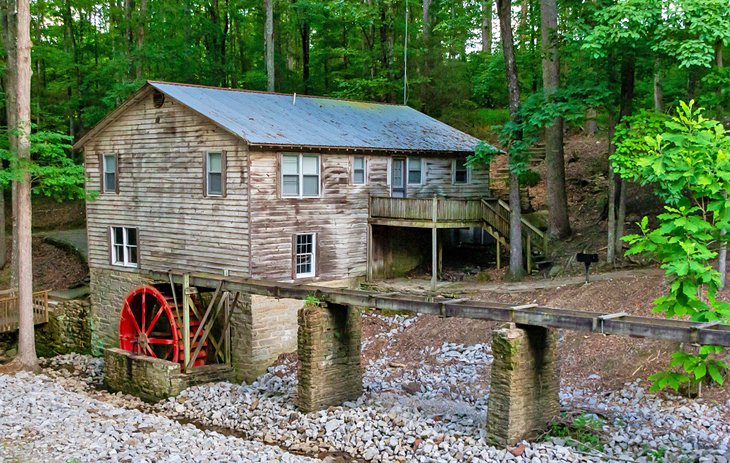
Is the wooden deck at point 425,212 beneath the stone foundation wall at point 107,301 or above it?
above

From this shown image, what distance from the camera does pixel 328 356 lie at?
15.1 meters

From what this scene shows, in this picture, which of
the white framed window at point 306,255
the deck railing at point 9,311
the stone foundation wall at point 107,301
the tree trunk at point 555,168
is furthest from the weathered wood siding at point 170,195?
the tree trunk at point 555,168

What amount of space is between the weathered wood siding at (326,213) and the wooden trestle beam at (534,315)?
2.88 metres

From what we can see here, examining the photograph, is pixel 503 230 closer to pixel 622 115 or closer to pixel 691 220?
pixel 622 115

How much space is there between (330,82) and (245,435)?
1060 inches

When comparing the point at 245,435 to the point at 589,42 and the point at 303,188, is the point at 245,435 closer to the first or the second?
the point at 303,188

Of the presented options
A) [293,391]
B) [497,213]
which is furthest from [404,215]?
[293,391]

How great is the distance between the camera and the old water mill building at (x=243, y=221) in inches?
730

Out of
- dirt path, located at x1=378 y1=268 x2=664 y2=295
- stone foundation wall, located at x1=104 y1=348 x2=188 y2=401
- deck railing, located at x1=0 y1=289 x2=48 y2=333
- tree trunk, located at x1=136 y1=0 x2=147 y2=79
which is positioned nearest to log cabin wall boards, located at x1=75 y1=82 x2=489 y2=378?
dirt path, located at x1=378 y1=268 x2=664 y2=295

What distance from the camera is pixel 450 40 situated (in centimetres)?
3756

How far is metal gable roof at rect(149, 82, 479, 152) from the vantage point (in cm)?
1930

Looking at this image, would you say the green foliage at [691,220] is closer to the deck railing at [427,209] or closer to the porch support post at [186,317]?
the deck railing at [427,209]

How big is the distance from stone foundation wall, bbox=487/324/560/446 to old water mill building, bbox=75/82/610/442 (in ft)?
A: 13.6

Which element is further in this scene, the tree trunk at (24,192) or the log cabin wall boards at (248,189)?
the log cabin wall boards at (248,189)
